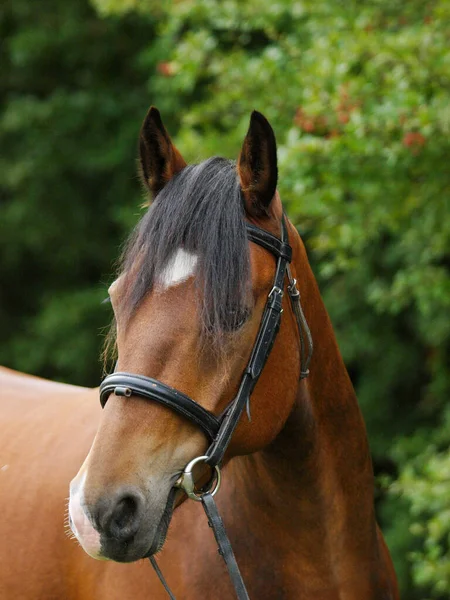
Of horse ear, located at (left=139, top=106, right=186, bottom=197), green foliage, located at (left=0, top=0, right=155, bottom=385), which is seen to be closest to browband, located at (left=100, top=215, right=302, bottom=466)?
horse ear, located at (left=139, top=106, right=186, bottom=197)

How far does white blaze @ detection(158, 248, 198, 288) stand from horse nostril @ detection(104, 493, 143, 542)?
51cm

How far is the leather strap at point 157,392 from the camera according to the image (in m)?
1.95

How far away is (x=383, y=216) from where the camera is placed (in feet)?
16.0

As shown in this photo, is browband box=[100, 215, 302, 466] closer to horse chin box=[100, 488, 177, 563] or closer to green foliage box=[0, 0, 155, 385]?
horse chin box=[100, 488, 177, 563]

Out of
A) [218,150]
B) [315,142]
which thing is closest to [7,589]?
[315,142]

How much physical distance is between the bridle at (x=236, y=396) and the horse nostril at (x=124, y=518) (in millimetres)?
134

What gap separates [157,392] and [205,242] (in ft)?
1.33

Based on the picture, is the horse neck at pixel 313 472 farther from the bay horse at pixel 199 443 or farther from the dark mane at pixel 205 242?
the dark mane at pixel 205 242

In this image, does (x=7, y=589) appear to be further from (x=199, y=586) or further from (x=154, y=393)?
(x=154, y=393)

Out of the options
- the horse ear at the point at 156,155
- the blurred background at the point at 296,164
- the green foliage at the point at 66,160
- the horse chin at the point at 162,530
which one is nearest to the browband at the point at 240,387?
the horse chin at the point at 162,530

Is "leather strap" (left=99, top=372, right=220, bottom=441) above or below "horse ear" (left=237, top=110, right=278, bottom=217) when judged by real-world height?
below

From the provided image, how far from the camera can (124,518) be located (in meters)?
1.89

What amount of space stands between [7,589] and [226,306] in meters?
1.26

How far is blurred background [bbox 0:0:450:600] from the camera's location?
14.9ft
